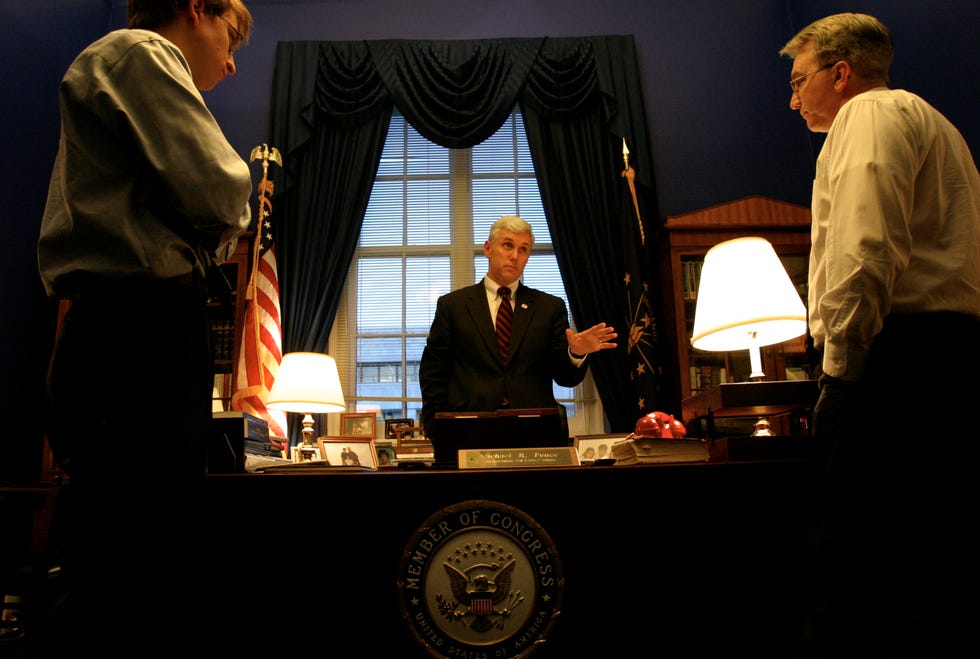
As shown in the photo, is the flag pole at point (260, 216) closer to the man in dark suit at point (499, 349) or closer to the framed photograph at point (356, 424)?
the framed photograph at point (356, 424)

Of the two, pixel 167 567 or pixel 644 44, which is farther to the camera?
pixel 644 44

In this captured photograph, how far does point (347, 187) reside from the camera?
4.65 metres

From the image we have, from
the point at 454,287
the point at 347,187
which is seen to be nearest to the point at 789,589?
the point at 454,287

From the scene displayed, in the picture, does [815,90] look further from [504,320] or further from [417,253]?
[417,253]

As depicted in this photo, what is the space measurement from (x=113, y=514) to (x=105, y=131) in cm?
66

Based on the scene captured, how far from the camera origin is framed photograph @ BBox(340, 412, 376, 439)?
4196mm

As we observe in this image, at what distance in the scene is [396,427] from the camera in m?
4.09

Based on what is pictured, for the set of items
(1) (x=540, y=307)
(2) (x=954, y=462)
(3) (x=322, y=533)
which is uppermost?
(1) (x=540, y=307)

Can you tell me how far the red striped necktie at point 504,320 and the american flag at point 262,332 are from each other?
150 cm

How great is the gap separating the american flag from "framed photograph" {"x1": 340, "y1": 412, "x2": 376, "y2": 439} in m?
0.34

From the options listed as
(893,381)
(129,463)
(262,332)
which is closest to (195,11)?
(129,463)

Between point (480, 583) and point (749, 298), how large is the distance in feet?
4.87

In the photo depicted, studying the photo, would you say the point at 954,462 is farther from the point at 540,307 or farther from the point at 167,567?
the point at 540,307

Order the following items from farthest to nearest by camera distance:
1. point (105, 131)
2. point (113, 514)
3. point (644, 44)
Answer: point (644, 44)
point (105, 131)
point (113, 514)
